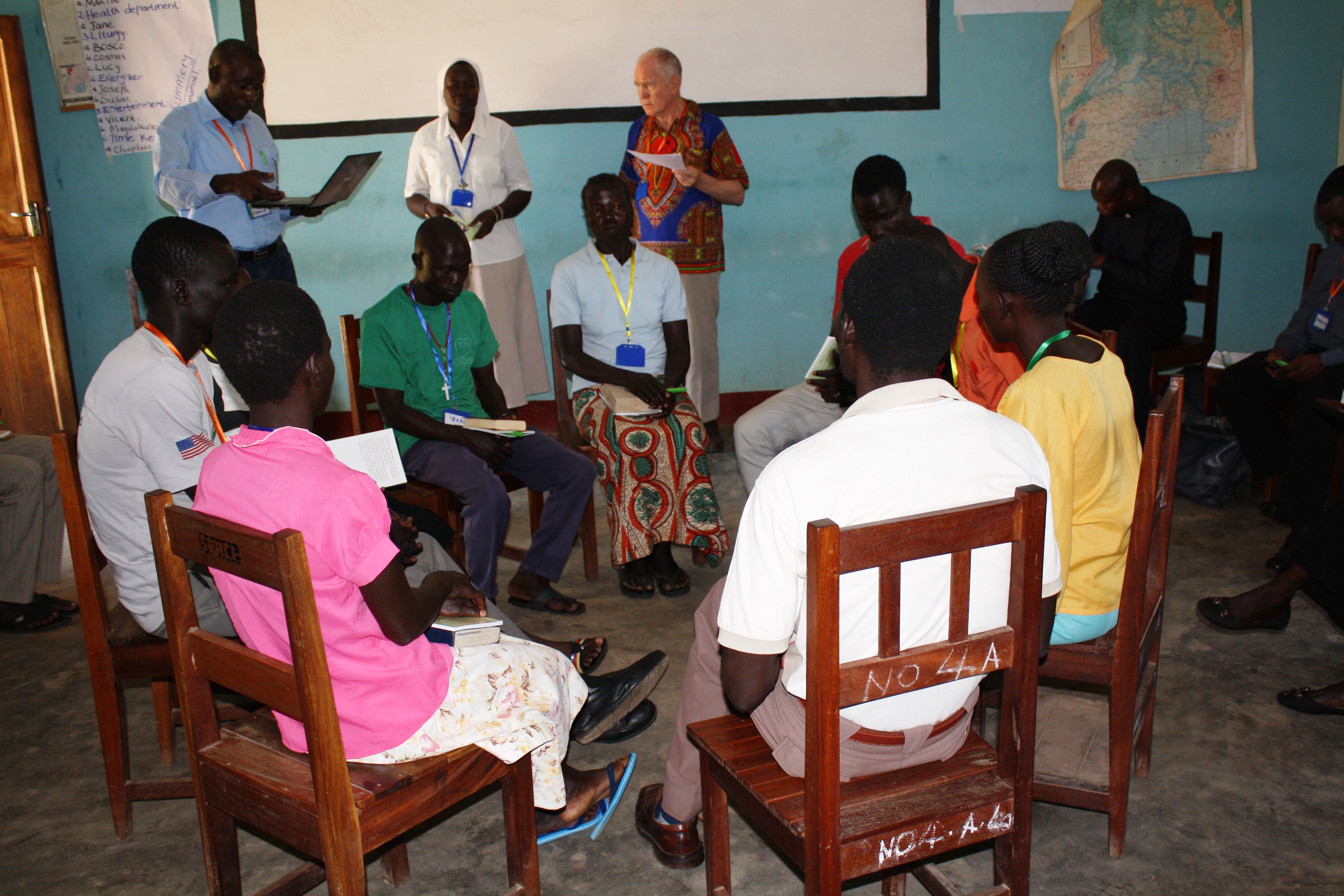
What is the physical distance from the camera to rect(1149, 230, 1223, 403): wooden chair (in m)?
4.36

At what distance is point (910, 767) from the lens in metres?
1.50

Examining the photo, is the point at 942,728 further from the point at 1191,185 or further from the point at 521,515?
the point at 1191,185

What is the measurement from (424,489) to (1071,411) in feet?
6.29

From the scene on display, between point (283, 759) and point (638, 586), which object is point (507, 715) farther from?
point (638, 586)

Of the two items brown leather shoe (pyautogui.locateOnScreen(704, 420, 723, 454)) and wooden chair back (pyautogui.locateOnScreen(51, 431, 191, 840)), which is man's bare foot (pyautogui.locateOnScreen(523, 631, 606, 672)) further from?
brown leather shoe (pyautogui.locateOnScreen(704, 420, 723, 454))

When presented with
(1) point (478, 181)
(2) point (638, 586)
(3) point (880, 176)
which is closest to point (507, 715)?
(2) point (638, 586)

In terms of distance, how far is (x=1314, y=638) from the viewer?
2.88 metres

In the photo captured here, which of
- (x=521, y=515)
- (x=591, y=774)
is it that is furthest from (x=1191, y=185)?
(x=591, y=774)

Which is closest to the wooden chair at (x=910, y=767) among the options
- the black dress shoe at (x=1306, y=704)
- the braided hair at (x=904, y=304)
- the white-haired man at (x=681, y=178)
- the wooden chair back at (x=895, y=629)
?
the wooden chair back at (x=895, y=629)

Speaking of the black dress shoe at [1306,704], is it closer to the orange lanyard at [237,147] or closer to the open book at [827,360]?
the open book at [827,360]

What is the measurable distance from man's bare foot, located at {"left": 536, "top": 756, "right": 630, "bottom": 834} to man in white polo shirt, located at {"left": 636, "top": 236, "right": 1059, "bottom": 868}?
0.68 meters

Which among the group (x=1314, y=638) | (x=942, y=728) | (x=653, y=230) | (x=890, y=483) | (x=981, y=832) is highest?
(x=653, y=230)

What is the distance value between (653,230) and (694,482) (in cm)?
173

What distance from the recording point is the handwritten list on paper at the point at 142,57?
4625 mm
